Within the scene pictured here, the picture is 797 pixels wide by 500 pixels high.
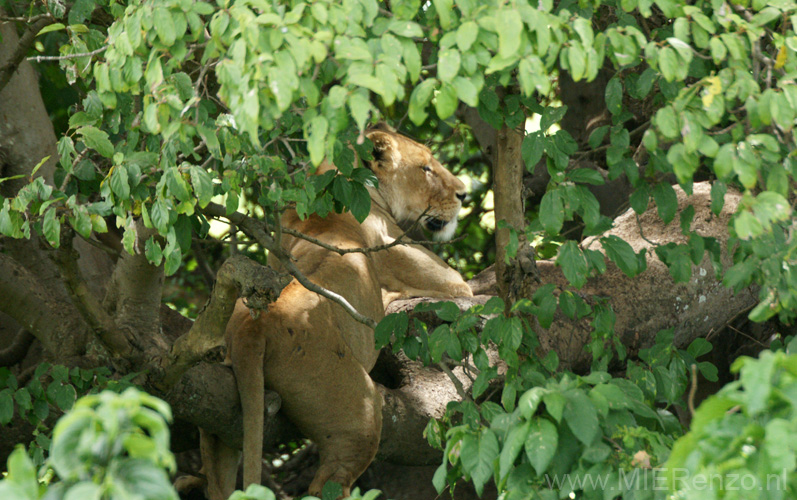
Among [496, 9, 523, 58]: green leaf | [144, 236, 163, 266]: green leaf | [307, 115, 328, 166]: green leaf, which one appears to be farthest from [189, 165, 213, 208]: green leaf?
[496, 9, 523, 58]: green leaf

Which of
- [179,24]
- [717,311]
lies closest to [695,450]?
[179,24]

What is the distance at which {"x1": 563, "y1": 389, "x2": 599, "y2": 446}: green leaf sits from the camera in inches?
71.1

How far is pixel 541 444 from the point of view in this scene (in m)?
1.80

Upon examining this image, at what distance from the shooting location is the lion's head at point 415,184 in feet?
17.1

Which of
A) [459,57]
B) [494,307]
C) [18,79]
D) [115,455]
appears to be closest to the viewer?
[115,455]

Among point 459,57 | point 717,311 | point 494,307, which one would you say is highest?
point 459,57

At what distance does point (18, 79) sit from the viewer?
411 cm

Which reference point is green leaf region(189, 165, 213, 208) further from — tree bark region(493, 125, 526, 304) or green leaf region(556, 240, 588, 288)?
tree bark region(493, 125, 526, 304)

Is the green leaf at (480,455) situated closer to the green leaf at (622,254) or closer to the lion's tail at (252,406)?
the green leaf at (622,254)

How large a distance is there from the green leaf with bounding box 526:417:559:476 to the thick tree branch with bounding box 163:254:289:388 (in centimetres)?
113

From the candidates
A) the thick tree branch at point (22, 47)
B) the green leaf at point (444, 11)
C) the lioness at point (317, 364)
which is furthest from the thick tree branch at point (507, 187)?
the thick tree branch at point (22, 47)

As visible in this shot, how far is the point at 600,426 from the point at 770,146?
0.82 m

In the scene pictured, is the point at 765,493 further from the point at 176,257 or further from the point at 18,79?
the point at 18,79

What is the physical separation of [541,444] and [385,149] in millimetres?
3560
